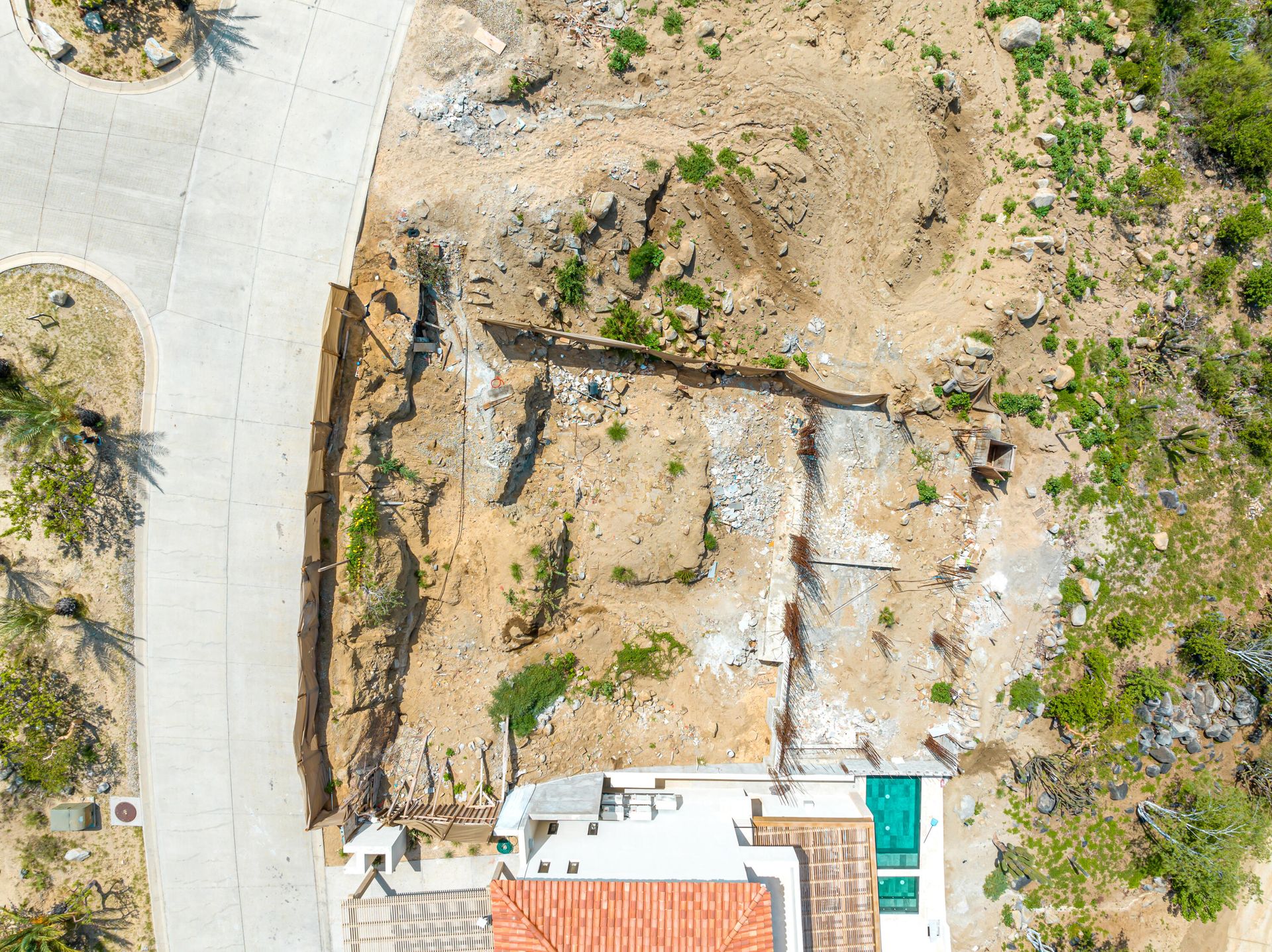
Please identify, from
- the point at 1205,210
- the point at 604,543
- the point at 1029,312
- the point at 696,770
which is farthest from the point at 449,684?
the point at 1205,210

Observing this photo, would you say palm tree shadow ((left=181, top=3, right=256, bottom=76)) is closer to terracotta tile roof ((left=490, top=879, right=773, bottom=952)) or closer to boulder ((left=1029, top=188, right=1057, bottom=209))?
terracotta tile roof ((left=490, top=879, right=773, bottom=952))

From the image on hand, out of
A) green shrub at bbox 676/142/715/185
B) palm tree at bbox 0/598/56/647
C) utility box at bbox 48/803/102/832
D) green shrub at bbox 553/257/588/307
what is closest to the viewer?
palm tree at bbox 0/598/56/647

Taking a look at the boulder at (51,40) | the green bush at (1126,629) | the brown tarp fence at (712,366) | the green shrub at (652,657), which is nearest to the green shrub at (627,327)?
the brown tarp fence at (712,366)

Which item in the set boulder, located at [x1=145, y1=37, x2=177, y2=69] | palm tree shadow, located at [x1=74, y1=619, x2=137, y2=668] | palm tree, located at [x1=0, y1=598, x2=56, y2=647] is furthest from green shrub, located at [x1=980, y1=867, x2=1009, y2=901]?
boulder, located at [x1=145, y1=37, x2=177, y2=69]

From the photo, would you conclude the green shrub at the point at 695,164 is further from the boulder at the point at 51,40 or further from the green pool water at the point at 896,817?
the green pool water at the point at 896,817

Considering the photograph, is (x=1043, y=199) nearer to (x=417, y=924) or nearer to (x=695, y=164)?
(x=695, y=164)
